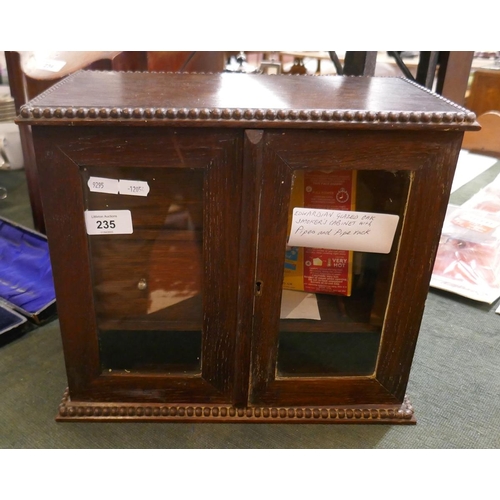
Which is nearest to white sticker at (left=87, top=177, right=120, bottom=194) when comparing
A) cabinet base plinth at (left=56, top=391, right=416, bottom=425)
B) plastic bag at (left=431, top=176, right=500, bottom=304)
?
cabinet base plinth at (left=56, top=391, right=416, bottom=425)

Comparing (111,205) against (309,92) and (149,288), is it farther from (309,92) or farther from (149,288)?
(309,92)

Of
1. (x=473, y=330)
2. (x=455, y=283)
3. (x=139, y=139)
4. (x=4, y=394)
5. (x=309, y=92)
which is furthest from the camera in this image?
(x=455, y=283)

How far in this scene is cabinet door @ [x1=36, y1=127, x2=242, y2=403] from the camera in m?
0.77

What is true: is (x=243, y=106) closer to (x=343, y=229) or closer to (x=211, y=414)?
(x=343, y=229)

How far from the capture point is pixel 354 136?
76cm

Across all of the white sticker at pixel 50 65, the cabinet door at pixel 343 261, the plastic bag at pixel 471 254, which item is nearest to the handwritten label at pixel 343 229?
the cabinet door at pixel 343 261

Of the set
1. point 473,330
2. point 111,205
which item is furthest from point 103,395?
point 473,330

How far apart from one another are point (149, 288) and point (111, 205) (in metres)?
0.19

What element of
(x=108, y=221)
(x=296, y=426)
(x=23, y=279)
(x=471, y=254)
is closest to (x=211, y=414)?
(x=296, y=426)

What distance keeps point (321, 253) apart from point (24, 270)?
2.96ft

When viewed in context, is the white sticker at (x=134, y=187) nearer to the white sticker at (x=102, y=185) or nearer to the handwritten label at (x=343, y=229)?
the white sticker at (x=102, y=185)

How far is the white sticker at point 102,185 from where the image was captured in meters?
0.80

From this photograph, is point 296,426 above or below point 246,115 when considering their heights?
below

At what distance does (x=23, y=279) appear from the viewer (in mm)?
1371
